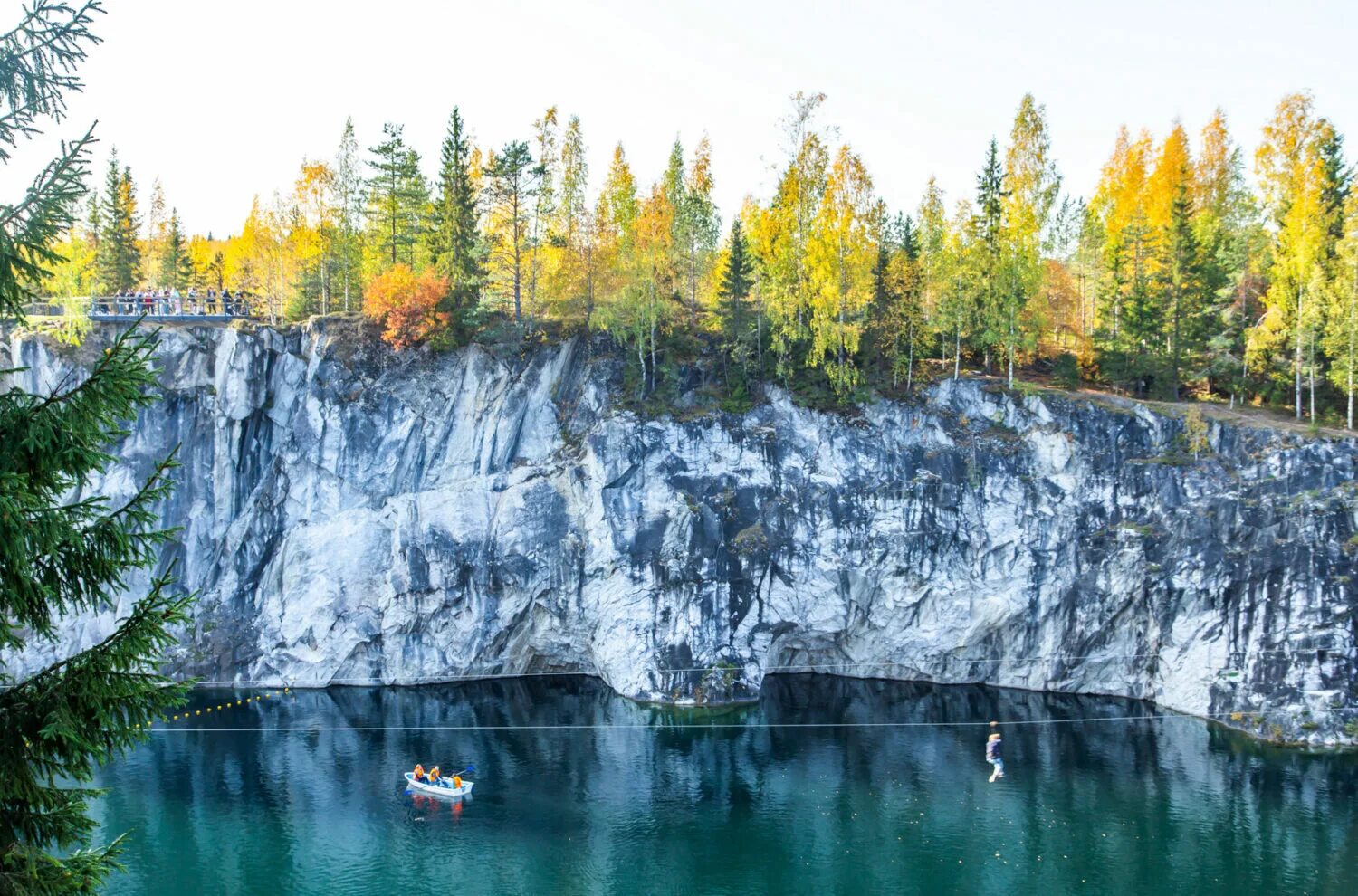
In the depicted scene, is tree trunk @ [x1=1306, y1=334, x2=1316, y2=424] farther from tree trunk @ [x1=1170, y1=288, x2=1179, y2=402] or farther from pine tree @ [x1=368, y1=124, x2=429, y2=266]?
pine tree @ [x1=368, y1=124, x2=429, y2=266]

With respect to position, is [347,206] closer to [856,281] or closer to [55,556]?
[856,281]

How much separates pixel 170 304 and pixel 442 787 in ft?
113

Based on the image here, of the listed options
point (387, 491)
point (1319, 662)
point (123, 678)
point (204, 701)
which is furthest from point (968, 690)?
point (123, 678)

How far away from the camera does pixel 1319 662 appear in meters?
38.2

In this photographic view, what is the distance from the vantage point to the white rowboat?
33.8m

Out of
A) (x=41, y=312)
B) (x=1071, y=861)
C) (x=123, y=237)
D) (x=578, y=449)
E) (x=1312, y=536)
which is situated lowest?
(x=1071, y=861)

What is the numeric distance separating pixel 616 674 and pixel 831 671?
11.7m

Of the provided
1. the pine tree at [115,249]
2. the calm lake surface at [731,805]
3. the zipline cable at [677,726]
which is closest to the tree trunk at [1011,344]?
the calm lake surface at [731,805]

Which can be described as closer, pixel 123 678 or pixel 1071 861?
pixel 123 678

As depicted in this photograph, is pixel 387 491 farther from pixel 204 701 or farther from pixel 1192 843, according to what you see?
pixel 1192 843

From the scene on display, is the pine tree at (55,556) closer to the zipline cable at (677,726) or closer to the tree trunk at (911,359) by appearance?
the zipline cable at (677,726)

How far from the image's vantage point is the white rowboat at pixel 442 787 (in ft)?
111

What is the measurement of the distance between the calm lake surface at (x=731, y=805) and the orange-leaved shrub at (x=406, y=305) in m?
18.9

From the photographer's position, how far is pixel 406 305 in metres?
48.8
